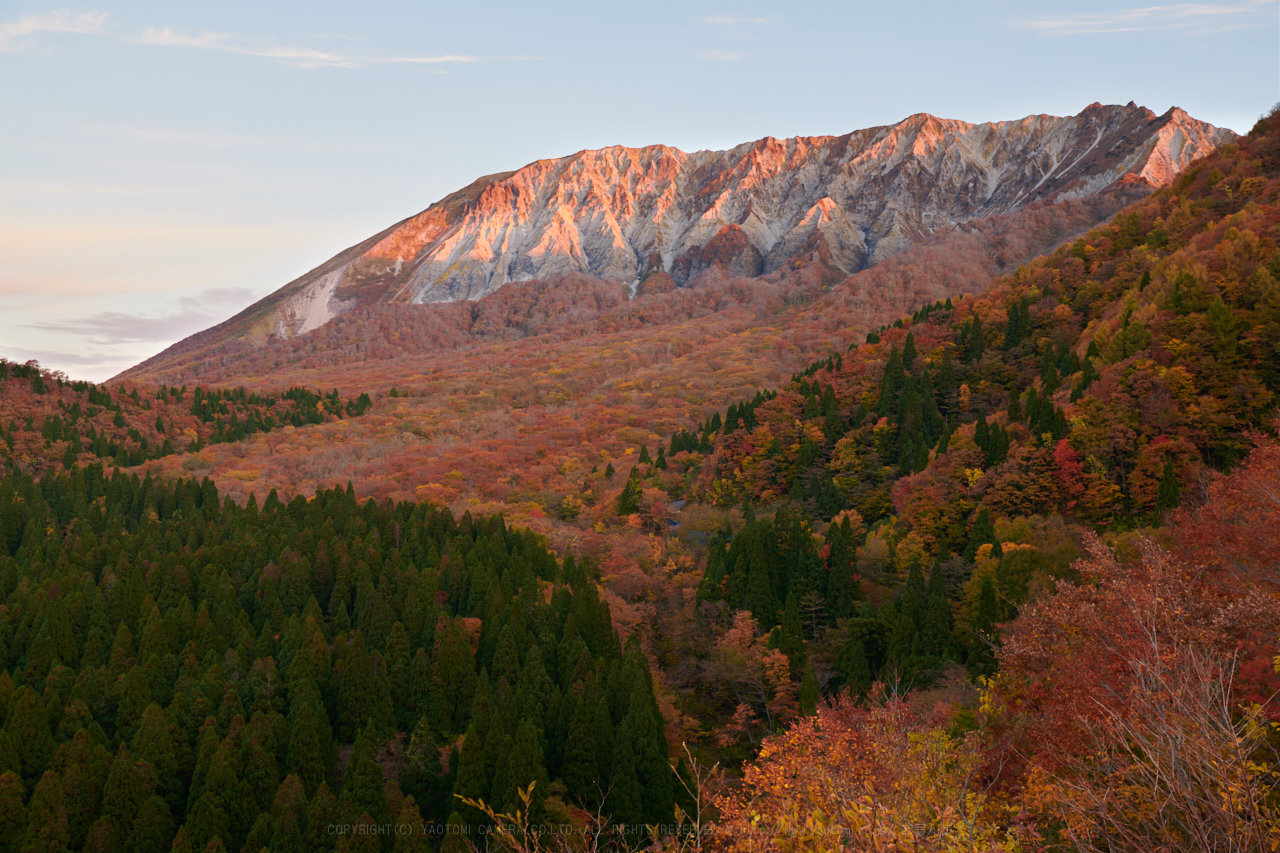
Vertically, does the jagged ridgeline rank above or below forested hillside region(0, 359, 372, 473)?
below

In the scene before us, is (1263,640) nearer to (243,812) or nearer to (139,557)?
(243,812)

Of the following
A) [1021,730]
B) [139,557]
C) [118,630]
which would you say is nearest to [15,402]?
[139,557]

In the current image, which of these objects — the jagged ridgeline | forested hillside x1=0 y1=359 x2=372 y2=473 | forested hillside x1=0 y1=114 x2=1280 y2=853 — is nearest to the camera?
forested hillside x1=0 y1=114 x2=1280 y2=853

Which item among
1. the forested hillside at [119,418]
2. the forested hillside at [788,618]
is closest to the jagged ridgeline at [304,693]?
the forested hillside at [788,618]

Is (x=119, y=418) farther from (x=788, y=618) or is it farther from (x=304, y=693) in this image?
(x=788, y=618)

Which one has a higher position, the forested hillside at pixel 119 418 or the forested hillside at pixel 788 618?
the forested hillside at pixel 119 418

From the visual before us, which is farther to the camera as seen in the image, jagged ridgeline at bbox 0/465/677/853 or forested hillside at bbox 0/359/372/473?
forested hillside at bbox 0/359/372/473

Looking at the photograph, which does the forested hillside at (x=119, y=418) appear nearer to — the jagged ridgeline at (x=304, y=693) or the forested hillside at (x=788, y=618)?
the forested hillside at (x=788, y=618)

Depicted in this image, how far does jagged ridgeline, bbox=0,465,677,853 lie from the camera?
145ft

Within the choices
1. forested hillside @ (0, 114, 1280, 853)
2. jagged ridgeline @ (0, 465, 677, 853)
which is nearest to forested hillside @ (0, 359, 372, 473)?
forested hillside @ (0, 114, 1280, 853)

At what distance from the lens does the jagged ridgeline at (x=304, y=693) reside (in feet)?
145

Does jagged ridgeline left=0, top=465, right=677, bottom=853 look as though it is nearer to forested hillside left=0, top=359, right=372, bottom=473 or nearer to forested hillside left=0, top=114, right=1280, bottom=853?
forested hillside left=0, top=114, right=1280, bottom=853

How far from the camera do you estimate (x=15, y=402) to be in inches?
5989

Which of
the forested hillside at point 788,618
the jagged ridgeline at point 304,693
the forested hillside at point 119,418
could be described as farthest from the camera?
the forested hillside at point 119,418
